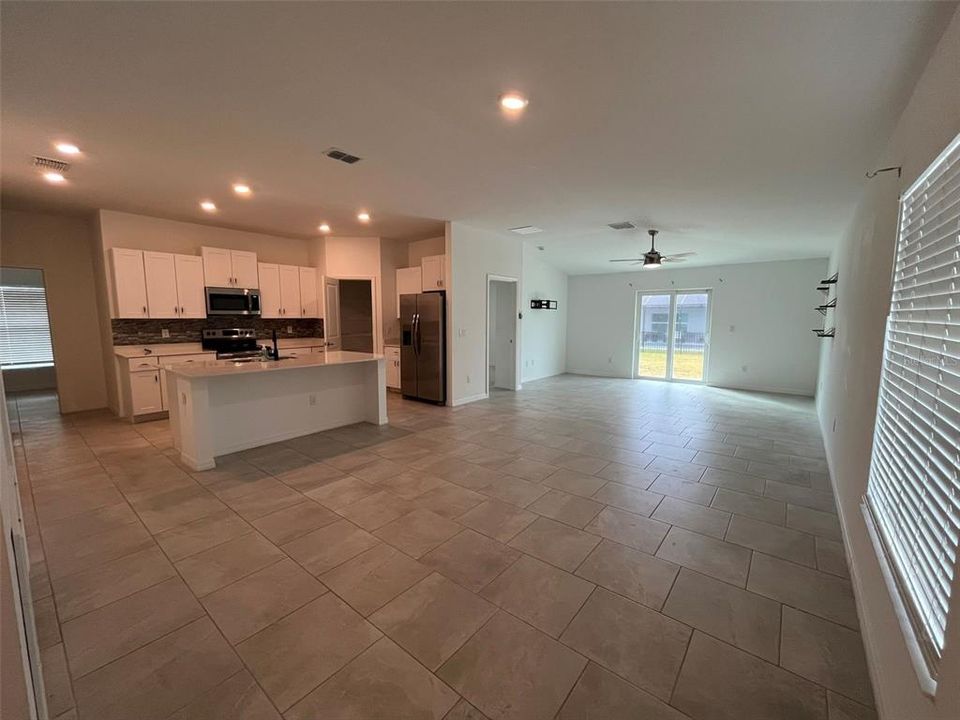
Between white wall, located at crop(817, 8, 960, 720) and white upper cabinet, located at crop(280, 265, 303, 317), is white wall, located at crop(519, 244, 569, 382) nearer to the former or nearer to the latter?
white upper cabinet, located at crop(280, 265, 303, 317)

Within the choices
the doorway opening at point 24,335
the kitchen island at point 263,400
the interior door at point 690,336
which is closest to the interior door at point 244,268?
the kitchen island at point 263,400

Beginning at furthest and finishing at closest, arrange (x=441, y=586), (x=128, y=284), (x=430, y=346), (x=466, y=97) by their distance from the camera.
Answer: (x=430, y=346), (x=128, y=284), (x=466, y=97), (x=441, y=586)

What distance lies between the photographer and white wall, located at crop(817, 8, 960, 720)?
124cm

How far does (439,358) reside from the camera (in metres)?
6.13

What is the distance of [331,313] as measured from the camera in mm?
7039

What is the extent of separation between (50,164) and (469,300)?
4653mm

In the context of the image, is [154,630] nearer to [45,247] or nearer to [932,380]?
[932,380]

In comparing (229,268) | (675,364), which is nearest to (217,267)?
(229,268)

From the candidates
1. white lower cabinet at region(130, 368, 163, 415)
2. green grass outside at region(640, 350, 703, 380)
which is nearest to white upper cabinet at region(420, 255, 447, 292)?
white lower cabinet at region(130, 368, 163, 415)

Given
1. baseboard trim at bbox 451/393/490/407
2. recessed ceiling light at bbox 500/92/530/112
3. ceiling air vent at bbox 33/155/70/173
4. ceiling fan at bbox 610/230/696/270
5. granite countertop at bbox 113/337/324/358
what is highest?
ceiling air vent at bbox 33/155/70/173

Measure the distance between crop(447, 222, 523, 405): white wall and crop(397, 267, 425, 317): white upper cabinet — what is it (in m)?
0.82

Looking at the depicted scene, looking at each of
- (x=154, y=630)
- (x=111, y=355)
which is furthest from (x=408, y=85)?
(x=111, y=355)

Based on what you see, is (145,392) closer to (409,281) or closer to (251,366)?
(251,366)

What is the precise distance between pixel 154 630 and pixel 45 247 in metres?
6.17
